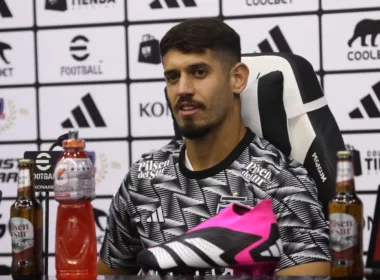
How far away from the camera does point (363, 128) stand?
264 cm

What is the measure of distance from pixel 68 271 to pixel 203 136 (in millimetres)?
589

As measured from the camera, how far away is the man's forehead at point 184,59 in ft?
5.47

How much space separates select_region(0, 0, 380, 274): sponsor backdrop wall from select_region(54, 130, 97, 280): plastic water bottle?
155 centimetres

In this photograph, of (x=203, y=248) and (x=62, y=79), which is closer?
(x=203, y=248)

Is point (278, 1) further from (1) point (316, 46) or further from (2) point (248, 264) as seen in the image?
(2) point (248, 264)

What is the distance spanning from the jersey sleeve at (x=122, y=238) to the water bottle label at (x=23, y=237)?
545mm

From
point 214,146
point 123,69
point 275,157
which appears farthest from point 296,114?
point 123,69

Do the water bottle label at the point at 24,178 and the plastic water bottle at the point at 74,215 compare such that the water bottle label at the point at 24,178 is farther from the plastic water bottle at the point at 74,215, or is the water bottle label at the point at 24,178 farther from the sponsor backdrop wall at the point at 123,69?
the sponsor backdrop wall at the point at 123,69

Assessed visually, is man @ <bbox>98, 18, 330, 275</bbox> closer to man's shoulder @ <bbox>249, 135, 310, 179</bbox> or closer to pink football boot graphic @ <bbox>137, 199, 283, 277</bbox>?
man's shoulder @ <bbox>249, 135, 310, 179</bbox>

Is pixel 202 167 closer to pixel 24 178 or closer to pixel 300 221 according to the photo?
pixel 300 221

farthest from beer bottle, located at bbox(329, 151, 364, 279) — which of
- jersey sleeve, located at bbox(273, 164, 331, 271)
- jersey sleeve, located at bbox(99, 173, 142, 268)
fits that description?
jersey sleeve, located at bbox(99, 173, 142, 268)

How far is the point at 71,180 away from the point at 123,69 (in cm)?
164

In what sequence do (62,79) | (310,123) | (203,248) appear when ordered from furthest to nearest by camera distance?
(62,79) → (310,123) → (203,248)

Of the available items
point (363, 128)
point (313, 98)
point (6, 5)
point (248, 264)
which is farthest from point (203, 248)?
point (6, 5)
